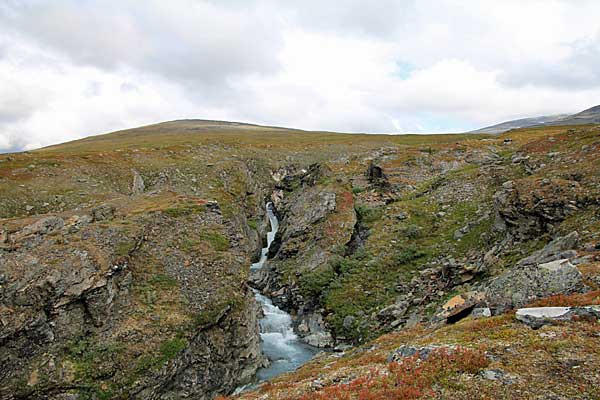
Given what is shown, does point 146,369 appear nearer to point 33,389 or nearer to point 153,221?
point 33,389

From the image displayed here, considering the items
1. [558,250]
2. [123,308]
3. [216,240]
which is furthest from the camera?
[216,240]

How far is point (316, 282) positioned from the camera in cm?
3703

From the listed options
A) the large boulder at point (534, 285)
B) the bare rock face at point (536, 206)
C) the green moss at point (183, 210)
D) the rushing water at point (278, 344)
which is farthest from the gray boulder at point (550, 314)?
the green moss at point (183, 210)

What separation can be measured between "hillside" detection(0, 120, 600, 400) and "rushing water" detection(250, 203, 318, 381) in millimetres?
971

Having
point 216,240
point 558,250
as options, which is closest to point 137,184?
point 216,240

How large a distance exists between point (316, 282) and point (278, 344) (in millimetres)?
7323

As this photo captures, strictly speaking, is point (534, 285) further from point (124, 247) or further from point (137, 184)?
point (137, 184)

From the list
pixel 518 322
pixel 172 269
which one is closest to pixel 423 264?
pixel 518 322

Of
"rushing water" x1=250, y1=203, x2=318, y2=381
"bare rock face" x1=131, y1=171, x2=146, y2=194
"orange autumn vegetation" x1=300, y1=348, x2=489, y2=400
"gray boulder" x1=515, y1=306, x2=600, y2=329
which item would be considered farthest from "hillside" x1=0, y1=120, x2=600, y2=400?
"rushing water" x1=250, y1=203, x2=318, y2=381

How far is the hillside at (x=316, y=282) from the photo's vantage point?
13.6 m

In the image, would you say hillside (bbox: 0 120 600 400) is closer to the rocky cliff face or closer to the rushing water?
the rocky cliff face

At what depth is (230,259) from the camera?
29.5 m

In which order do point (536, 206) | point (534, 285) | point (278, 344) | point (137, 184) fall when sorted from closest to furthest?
point (534, 285), point (536, 206), point (278, 344), point (137, 184)

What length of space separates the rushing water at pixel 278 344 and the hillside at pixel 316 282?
97cm
